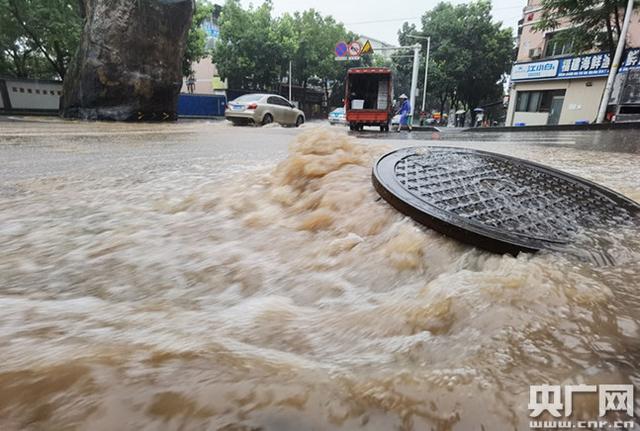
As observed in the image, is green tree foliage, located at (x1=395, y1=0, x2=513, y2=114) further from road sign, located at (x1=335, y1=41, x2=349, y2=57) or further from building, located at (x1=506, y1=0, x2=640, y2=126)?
road sign, located at (x1=335, y1=41, x2=349, y2=57)

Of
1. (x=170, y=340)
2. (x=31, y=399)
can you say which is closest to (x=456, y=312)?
(x=170, y=340)

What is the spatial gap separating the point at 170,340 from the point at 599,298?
1.52m

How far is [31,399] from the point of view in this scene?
2.91 feet

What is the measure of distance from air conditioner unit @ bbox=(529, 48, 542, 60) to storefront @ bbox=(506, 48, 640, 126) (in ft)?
2.03

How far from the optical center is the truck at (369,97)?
15797 mm

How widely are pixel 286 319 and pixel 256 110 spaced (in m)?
12.8

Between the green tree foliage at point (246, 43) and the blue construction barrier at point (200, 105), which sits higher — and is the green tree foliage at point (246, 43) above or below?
above

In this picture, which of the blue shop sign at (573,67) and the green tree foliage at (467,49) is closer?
the blue shop sign at (573,67)

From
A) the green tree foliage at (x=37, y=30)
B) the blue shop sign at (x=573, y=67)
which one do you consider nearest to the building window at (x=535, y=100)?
the blue shop sign at (x=573, y=67)

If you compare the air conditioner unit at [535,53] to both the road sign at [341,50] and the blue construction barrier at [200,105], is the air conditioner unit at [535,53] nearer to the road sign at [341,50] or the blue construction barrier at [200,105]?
the road sign at [341,50]

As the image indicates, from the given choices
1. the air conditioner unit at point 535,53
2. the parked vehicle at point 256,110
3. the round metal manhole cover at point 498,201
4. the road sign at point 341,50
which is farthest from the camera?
the air conditioner unit at point 535,53

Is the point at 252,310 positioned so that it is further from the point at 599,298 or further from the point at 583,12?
the point at 583,12

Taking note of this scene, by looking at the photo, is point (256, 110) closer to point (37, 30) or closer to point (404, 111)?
point (404, 111)

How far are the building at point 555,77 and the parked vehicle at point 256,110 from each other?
12.3 meters
